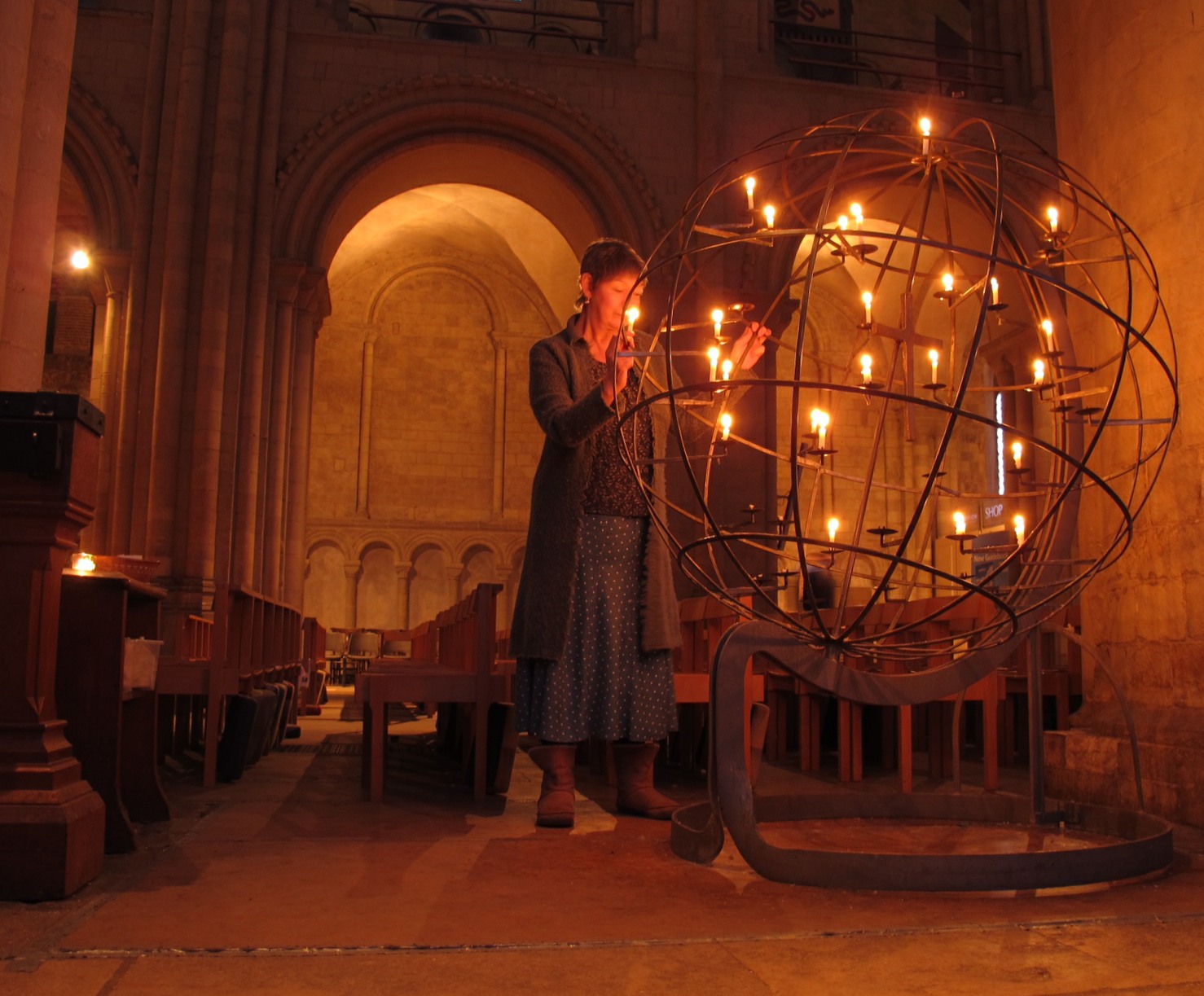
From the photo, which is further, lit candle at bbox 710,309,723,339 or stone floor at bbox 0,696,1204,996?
lit candle at bbox 710,309,723,339

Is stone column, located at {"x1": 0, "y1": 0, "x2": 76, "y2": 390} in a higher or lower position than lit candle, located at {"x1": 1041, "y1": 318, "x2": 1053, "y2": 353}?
higher

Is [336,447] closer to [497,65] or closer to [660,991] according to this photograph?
[497,65]

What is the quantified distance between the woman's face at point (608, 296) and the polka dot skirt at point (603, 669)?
58 centimetres

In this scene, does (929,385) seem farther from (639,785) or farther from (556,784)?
(556,784)

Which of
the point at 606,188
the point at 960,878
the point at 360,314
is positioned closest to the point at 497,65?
the point at 606,188

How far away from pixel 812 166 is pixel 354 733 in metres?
7.03

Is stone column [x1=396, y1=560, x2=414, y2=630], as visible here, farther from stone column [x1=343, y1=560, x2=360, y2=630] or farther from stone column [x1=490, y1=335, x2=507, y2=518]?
stone column [x1=490, y1=335, x2=507, y2=518]

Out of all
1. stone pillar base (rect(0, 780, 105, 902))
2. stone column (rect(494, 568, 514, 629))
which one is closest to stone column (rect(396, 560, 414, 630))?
stone column (rect(494, 568, 514, 629))

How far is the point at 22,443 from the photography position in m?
2.20

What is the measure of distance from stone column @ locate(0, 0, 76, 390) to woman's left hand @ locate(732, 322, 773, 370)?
2.36 metres

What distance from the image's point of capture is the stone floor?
1555 mm

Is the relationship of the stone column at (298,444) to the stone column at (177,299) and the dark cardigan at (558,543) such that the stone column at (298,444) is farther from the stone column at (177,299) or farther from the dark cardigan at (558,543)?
the dark cardigan at (558,543)

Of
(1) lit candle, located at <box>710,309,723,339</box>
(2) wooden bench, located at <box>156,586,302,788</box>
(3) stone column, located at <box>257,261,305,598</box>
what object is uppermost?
(3) stone column, located at <box>257,261,305,598</box>

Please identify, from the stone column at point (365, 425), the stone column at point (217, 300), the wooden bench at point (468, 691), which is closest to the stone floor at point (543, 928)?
the wooden bench at point (468, 691)
